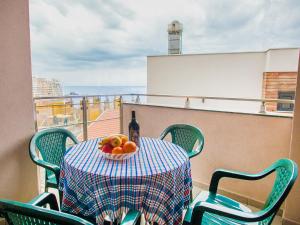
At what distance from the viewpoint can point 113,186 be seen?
3.68 ft

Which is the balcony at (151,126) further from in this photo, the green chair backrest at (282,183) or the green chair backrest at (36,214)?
the green chair backrest at (36,214)

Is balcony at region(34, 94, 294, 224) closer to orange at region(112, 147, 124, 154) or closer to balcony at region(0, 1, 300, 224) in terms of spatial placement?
balcony at region(0, 1, 300, 224)

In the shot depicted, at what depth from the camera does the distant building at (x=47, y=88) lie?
99.9 inches

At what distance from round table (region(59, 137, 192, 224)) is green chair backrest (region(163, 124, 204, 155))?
843mm

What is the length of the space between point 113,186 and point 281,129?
1757mm

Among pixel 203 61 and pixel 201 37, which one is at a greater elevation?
pixel 201 37

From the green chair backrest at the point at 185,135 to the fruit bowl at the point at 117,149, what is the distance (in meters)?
0.90

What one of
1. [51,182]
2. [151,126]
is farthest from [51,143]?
[151,126]

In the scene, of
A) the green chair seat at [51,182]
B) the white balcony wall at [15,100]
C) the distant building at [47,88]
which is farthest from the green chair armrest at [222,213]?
the distant building at [47,88]

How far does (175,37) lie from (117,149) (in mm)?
4665

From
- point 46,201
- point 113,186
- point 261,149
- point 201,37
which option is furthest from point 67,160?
point 201,37

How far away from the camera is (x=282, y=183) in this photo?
3.81 ft

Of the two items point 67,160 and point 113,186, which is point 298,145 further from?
point 67,160

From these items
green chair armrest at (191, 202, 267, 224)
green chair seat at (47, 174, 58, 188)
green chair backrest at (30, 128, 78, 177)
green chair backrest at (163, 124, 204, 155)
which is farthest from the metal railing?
green chair armrest at (191, 202, 267, 224)
